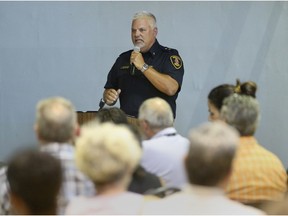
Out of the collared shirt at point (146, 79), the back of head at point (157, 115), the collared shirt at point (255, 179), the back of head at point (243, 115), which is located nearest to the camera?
the collared shirt at point (255, 179)

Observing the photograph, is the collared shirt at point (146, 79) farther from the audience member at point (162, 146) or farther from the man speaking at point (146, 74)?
the audience member at point (162, 146)

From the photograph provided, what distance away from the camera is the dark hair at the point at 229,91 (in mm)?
3574

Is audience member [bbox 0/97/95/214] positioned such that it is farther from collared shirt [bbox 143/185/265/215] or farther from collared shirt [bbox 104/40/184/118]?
collared shirt [bbox 104/40/184/118]

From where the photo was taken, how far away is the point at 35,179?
6.77 ft

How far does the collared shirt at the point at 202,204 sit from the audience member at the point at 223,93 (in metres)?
1.31

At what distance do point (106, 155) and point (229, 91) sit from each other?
1531mm

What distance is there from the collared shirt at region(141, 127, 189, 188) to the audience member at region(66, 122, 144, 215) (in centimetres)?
86

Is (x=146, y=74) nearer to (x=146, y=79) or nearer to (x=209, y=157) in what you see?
(x=146, y=79)

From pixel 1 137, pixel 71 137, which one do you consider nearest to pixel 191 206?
pixel 71 137

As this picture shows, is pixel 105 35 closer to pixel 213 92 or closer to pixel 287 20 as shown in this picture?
pixel 287 20

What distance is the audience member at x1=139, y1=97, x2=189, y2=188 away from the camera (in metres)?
3.20

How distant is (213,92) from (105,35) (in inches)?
97.4

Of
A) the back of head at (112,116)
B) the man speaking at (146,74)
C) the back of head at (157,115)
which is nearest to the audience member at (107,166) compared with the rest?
the back of head at (157,115)

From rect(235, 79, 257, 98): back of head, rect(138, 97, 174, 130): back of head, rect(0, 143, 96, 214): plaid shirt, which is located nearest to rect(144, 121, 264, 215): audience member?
rect(0, 143, 96, 214): plaid shirt
